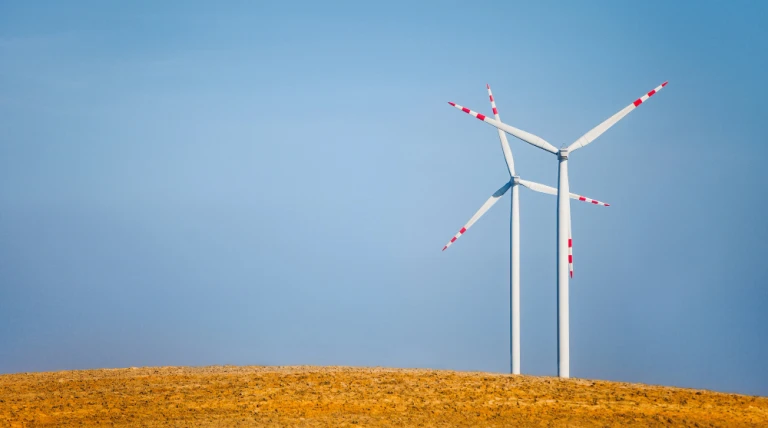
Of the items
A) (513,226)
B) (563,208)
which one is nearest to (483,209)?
(513,226)

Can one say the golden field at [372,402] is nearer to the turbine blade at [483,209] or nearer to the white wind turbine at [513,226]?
the white wind turbine at [513,226]

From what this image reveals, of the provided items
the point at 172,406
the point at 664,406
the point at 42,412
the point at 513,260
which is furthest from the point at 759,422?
the point at 42,412

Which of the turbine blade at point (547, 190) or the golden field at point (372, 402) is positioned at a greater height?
the turbine blade at point (547, 190)

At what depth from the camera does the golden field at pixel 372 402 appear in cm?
3312

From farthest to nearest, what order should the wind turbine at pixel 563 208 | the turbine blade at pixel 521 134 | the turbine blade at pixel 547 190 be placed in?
the turbine blade at pixel 547 190 → the turbine blade at pixel 521 134 → the wind turbine at pixel 563 208

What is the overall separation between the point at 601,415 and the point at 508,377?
7.00 meters

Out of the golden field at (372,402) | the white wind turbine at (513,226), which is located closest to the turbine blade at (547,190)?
the white wind turbine at (513,226)

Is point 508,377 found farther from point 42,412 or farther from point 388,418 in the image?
point 42,412

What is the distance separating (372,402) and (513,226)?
58.2 ft

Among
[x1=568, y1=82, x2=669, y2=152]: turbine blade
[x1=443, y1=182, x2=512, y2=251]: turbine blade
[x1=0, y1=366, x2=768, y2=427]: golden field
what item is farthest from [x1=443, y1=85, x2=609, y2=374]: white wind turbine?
[x1=0, y1=366, x2=768, y2=427]: golden field

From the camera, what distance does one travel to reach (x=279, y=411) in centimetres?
3412

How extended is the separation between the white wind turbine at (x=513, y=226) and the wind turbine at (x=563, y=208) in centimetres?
101

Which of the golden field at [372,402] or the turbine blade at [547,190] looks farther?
the turbine blade at [547,190]

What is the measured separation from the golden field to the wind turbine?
14.9 feet
